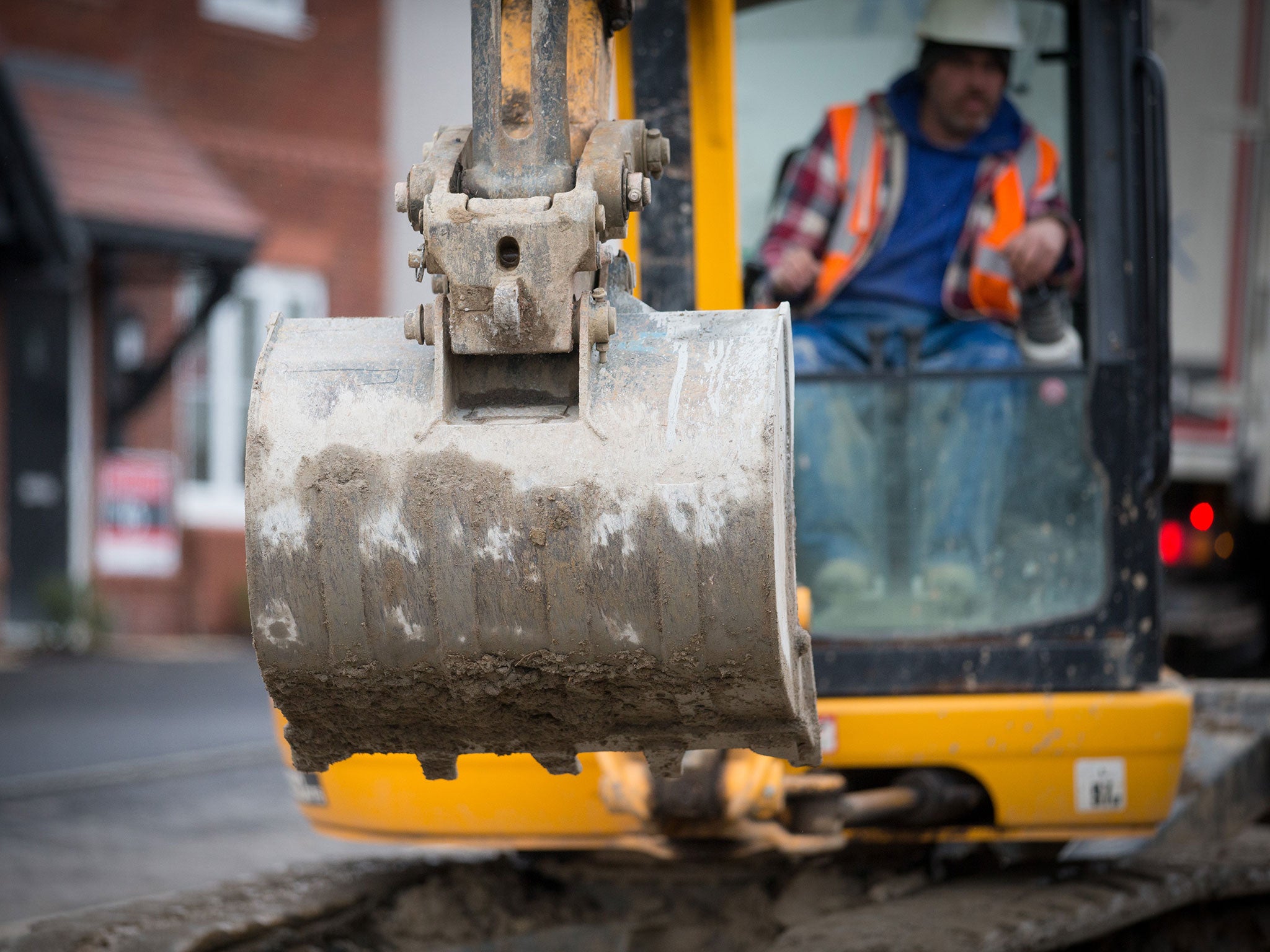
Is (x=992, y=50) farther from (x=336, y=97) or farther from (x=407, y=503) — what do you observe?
(x=336, y=97)

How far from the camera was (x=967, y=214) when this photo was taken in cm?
376

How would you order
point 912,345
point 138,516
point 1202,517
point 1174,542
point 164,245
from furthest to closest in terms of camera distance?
point 138,516 < point 164,245 < point 1202,517 < point 1174,542 < point 912,345

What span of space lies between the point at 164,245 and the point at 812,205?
37.3 ft

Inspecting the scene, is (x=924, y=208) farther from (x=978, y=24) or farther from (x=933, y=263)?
(x=978, y=24)

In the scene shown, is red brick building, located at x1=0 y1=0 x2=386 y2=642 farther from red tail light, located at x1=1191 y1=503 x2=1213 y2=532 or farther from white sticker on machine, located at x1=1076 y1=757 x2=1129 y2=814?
white sticker on machine, located at x1=1076 y1=757 x2=1129 y2=814

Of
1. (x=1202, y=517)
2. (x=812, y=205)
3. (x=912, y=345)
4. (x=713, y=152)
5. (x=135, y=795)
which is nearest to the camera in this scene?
(x=713, y=152)

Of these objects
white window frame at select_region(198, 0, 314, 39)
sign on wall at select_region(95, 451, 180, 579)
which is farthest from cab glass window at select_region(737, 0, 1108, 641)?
white window frame at select_region(198, 0, 314, 39)

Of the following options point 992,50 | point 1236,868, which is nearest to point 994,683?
point 1236,868

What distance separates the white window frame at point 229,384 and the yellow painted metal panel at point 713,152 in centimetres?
1231

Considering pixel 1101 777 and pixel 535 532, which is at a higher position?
pixel 535 532

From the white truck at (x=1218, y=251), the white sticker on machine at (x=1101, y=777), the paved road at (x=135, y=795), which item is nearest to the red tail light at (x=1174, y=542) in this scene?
the white truck at (x=1218, y=251)

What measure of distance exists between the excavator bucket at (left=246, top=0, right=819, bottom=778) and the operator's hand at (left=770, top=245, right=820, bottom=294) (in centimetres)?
170

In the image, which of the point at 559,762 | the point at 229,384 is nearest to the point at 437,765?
the point at 559,762

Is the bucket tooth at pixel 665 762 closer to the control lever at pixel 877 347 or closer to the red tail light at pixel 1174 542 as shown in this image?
the control lever at pixel 877 347
